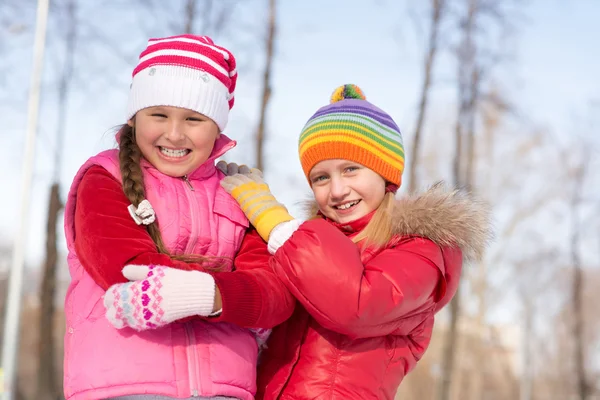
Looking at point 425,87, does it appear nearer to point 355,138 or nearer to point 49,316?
point 49,316

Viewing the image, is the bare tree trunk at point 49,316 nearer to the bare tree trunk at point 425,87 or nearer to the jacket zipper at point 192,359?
the bare tree trunk at point 425,87

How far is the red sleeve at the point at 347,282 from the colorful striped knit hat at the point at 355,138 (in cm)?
47

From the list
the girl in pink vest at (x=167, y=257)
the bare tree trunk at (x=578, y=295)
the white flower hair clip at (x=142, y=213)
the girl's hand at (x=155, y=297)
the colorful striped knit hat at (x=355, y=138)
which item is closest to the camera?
the girl's hand at (x=155, y=297)

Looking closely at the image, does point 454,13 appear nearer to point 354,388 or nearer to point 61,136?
point 61,136

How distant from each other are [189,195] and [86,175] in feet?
1.14

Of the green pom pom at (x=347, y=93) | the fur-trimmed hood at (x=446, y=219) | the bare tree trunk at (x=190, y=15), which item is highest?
the bare tree trunk at (x=190, y=15)

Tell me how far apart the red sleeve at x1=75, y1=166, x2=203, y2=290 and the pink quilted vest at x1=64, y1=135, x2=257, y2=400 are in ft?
0.28

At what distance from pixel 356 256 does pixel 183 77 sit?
87 centimetres

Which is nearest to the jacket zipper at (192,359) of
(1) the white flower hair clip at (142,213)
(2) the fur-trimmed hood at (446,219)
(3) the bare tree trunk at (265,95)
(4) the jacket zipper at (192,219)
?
(4) the jacket zipper at (192,219)

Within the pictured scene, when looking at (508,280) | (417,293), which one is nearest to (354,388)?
(417,293)

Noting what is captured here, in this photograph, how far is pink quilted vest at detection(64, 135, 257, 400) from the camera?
222 centimetres

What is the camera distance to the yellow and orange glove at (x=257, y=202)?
262 centimetres

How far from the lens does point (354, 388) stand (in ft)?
8.60

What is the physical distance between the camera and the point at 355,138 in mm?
2889
